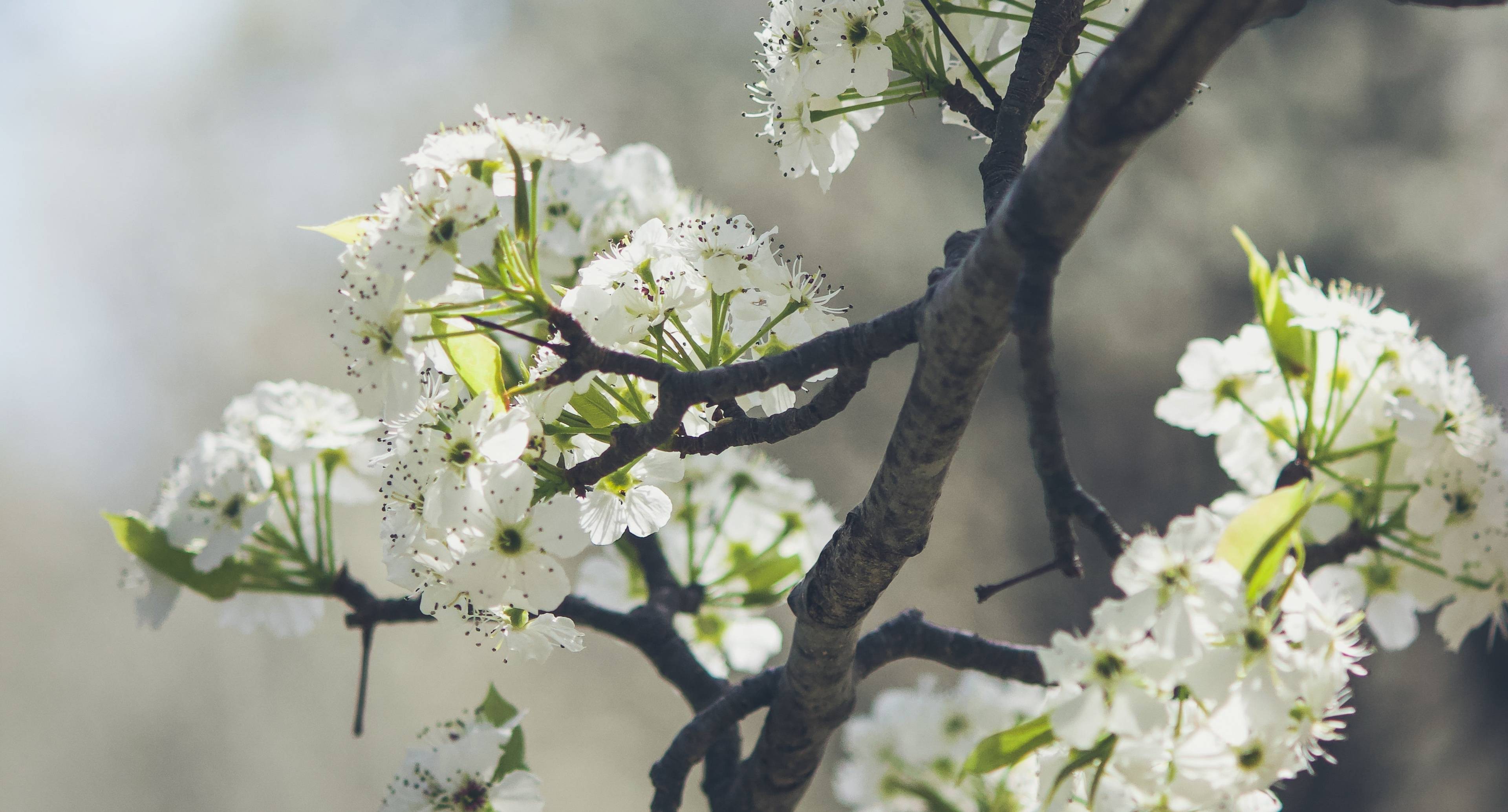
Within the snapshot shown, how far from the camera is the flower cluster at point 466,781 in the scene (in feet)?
1.47

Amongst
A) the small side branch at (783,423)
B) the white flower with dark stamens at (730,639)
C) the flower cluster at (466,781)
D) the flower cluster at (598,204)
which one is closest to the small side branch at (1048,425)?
the small side branch at (783,423)

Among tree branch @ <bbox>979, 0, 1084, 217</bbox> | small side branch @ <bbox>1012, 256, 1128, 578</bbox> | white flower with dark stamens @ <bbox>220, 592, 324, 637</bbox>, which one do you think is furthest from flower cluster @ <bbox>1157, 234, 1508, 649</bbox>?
white flower with dark stamens @ <bbox>220, 592, 324, 637</bbox>

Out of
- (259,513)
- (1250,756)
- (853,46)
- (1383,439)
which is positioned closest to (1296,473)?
(1383,439)

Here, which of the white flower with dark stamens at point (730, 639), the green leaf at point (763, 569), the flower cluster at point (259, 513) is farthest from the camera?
the white flower with dark stamens at point (730, 639)

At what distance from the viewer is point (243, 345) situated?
1415 millimetres

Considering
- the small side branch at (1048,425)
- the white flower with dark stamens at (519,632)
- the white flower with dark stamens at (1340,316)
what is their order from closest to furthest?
the small side branch at (1048,425), the white flower with dark stamens at (519,632), the white flower with dark stamens at (1340,316)

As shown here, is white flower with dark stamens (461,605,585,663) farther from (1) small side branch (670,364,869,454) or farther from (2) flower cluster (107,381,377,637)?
(2) flower cluster (107,381,377,637)

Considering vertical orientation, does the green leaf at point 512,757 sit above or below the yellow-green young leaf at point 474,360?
below

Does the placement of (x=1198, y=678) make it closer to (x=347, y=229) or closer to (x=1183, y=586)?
(x=1183, y=586)

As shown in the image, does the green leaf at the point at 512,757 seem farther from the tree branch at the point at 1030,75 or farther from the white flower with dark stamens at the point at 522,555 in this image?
the tree branch at the point at 1030,75

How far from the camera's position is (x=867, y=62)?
0.39 meters

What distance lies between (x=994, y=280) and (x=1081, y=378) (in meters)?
1.17

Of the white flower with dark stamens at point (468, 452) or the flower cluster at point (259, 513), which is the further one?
the flower cluster at point (259, 513)

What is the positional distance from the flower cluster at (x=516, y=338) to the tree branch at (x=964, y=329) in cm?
7
